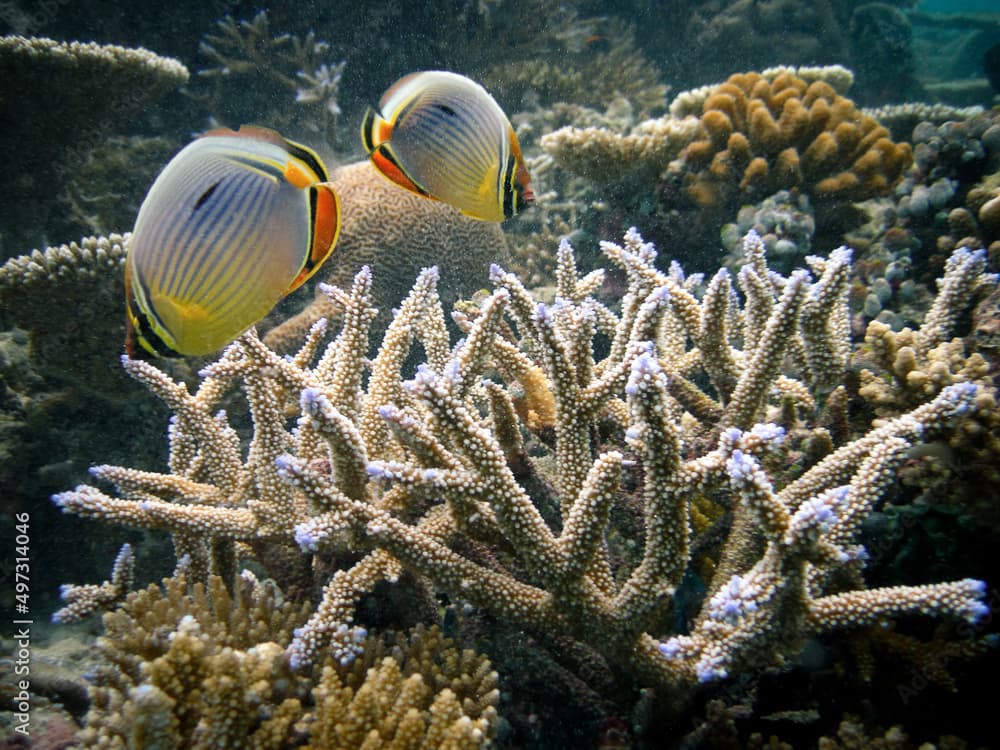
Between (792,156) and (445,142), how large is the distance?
3829mm

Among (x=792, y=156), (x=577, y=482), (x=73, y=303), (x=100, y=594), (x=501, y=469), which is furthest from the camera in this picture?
(x=792, y=156)

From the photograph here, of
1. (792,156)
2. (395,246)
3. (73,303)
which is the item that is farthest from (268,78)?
(792,156)

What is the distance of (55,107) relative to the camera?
15.2 feet

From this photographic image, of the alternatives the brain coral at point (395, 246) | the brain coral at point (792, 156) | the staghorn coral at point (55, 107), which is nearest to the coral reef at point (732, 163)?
the brain coral at point (792, 156)

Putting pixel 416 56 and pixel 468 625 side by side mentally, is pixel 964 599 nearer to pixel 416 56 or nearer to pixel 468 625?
pixel 468 625

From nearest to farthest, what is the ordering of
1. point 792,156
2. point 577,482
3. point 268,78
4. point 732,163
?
1. point 577,482
2. point 792,156
3. point 732,163
4. point 268,78

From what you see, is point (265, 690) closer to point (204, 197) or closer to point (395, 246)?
point (204, 197)

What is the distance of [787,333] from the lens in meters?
1.96

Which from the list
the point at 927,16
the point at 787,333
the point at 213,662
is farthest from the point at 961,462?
the point at 927,16

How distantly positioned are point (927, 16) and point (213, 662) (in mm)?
31475

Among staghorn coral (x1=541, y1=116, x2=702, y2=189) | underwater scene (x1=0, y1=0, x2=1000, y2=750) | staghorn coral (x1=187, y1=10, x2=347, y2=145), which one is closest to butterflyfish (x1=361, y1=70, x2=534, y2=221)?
underwater scene (x1=0, y1=0, x2=1000, y2=750)

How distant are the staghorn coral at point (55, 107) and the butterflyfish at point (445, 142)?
4.33 meters

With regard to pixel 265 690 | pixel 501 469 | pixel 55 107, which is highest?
pixel 55 107

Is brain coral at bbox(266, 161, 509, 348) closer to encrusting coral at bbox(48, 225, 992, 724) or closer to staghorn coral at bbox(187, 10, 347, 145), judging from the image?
staghorn coral at bbox(187, 10, 347, 145)
